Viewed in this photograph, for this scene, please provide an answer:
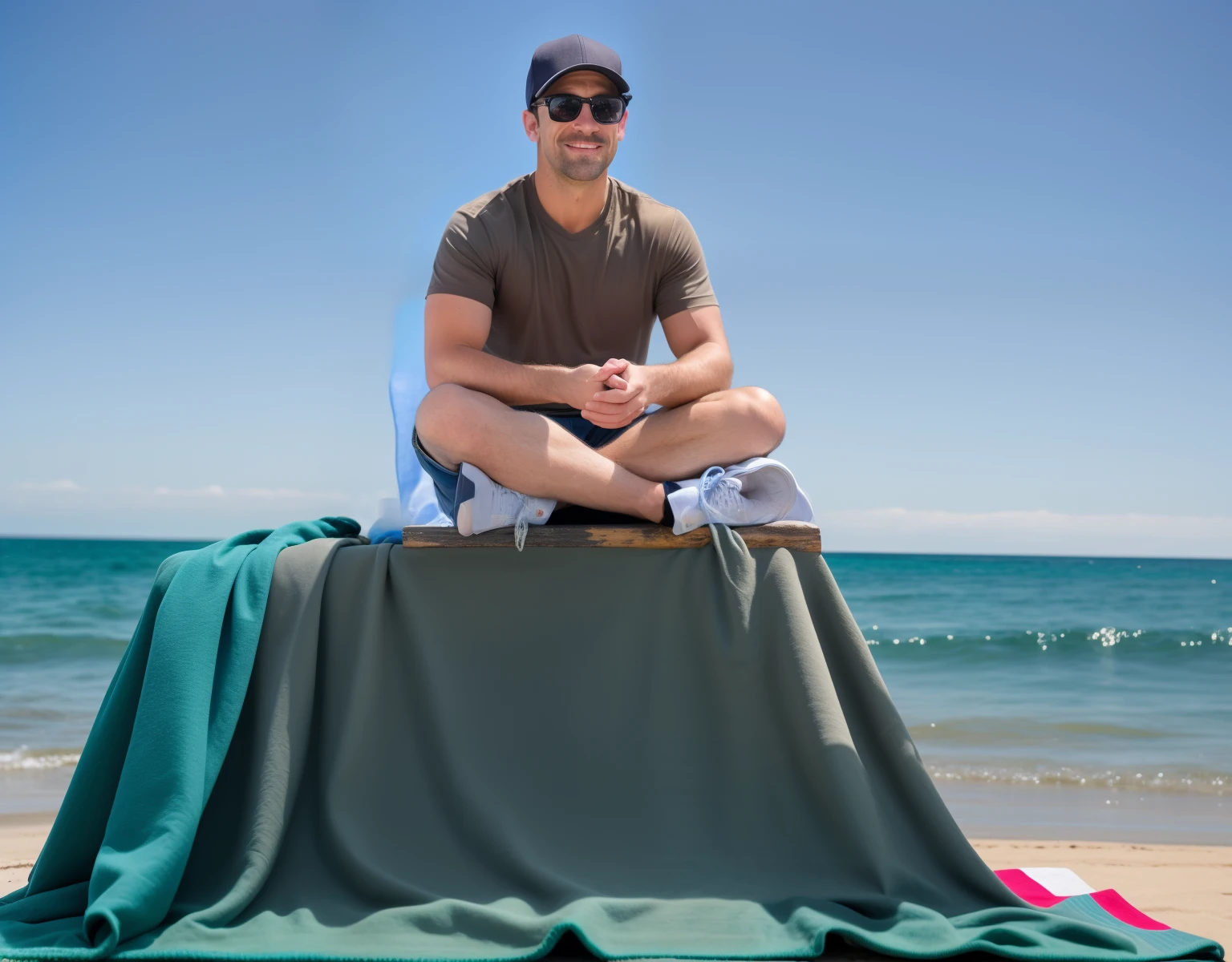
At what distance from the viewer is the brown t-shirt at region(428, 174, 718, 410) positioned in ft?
7.88

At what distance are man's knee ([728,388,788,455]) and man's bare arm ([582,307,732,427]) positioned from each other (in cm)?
11

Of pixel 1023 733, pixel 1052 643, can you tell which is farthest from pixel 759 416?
pixel 1052 643

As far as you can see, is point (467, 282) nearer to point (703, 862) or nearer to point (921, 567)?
point (703, 862)

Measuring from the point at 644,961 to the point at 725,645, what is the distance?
64 cm

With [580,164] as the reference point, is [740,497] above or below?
below

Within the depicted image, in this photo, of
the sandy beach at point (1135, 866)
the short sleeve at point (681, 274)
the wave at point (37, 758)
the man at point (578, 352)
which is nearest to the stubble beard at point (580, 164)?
the man at point (578, 352)

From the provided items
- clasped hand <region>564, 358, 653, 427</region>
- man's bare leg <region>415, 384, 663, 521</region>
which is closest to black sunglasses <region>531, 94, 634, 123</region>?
clasped hand <region>564, 358, 653, 427</region>

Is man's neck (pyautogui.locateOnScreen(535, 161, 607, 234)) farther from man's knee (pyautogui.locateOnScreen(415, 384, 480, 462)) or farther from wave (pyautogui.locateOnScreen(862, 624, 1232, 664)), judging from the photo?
wave (pyautogui.locateOnScreen(862, 624, 1232, 664))

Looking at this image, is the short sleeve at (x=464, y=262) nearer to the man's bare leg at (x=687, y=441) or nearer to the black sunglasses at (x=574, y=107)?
the black sunglasses at (x=574, y=107)

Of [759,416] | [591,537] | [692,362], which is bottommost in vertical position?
[591,537]

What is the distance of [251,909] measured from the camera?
1698 mm

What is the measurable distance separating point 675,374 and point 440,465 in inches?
22.9

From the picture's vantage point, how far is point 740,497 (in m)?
2.10

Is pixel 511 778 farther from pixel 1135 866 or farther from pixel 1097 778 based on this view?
pixel 1097 778
